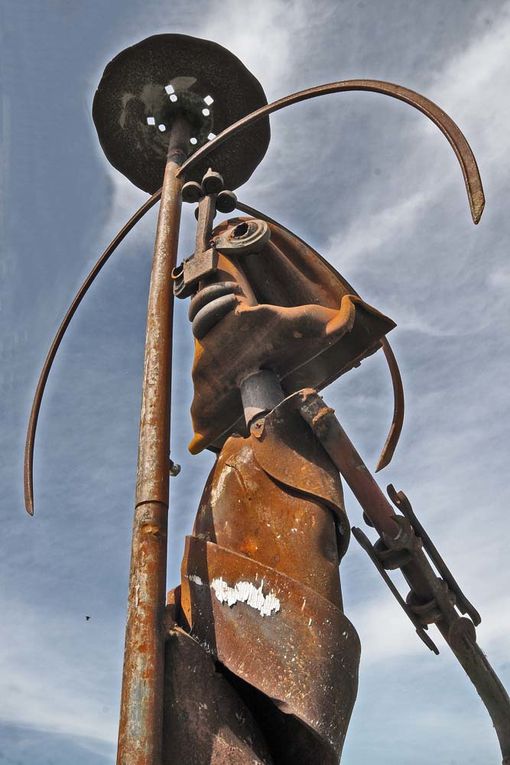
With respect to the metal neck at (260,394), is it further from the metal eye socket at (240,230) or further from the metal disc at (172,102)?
the metal disc at (172,102)

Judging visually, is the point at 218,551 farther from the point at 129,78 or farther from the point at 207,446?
the point at 129,78

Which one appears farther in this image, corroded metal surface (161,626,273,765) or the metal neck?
the metal neck

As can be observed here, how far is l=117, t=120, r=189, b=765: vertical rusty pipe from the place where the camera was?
2.64 m

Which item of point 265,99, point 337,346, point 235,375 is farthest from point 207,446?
point 265,99

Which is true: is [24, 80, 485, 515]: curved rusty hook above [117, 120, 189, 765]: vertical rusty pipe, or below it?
above

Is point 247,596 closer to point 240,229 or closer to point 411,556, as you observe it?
point 411,556

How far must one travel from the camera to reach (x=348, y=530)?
3471mm

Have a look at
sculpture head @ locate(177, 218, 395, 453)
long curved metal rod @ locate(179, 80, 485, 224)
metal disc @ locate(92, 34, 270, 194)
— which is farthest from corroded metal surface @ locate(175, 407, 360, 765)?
metal disc @ locate(92, 34, 270, 194)

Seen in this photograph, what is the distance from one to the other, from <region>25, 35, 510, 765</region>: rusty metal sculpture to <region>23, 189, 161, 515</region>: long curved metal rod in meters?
0.03

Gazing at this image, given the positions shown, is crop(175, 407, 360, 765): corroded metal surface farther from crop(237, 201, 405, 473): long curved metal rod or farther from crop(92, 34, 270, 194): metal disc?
crop(92, 34, 270, 194): metal disc

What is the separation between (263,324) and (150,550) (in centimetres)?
136

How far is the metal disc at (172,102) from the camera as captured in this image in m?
5.70

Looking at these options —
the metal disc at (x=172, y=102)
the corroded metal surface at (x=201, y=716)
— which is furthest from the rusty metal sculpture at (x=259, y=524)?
the metal disc at (x=172, y=102)

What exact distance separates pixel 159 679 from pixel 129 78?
4681 mm
